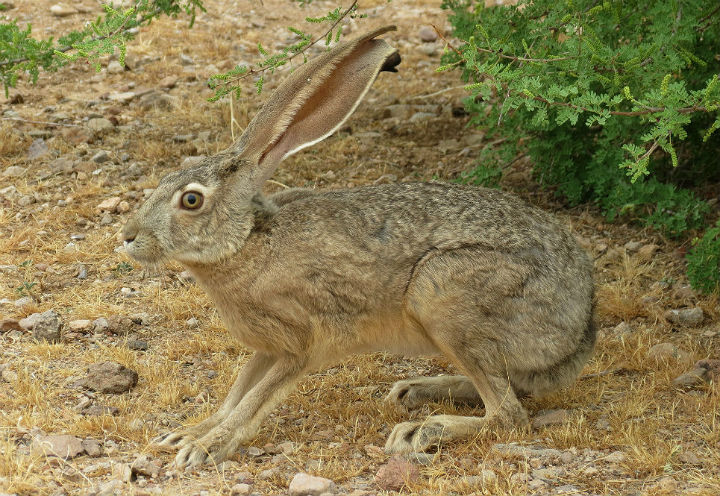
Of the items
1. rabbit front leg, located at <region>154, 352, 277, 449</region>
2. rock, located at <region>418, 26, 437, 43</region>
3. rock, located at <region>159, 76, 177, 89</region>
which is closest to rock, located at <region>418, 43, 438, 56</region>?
rock, located at <region>418, 26, 437, 43</region>

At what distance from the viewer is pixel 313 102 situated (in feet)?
15.4

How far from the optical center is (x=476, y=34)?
6.70m

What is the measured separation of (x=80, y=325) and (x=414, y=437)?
216 centimetres

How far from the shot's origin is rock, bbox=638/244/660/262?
6266mm

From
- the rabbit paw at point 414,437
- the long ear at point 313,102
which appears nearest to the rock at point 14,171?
the long ear at point 313,102

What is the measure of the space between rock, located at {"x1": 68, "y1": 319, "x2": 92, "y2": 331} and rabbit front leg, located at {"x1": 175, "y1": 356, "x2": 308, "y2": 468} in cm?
136

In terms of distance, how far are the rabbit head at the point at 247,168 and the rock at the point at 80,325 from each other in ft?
4.14

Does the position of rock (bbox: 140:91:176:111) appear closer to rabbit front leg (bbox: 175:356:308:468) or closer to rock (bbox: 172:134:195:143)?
rock (bbox: 172:134:195:143)

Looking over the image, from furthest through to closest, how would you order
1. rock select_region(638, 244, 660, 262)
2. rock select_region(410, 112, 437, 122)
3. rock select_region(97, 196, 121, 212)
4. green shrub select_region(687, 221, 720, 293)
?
rock select_region(410, 112, 437, 122) → rock select_region(97, 196, 121, 212) → rock select_region(638, 244, 660, 262) → green shrub select_region(687, 221, 720, 293)

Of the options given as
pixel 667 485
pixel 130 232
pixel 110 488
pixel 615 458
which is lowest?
pixel 110 488

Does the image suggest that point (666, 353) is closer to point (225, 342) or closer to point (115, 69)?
point (225, 342)

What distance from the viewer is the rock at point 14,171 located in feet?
24.3

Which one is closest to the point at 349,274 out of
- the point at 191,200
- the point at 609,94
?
the point at 191,200

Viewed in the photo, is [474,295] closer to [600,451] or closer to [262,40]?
[600,451]
